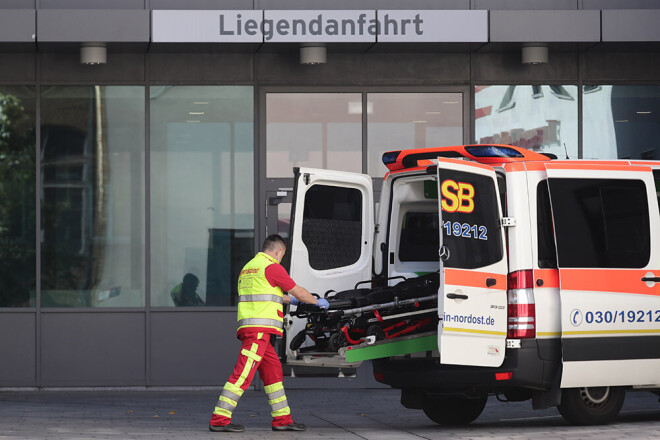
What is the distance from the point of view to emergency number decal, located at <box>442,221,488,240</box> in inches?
342

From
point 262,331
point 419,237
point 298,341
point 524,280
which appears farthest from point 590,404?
point 262,331

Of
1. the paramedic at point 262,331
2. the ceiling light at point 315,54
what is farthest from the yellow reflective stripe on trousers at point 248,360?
the ceiling light at point 315,54

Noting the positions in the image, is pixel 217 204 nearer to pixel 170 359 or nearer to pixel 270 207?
pixel 270 207

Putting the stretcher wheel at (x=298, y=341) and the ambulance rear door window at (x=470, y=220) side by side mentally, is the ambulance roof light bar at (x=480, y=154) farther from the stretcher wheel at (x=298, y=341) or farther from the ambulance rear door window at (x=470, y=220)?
the stretcher wheel at (x=298, y=341)

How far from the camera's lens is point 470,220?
8852 mm

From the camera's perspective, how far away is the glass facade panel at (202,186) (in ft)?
46.0

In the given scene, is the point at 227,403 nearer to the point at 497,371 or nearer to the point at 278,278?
the point at 278,278

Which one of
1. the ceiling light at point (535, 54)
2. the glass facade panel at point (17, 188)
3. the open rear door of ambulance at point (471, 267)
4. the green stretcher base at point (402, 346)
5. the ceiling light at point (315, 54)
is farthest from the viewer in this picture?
the glass facade panel at point (17, 188)

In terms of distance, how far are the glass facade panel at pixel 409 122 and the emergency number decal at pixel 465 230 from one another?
5298 millimetres

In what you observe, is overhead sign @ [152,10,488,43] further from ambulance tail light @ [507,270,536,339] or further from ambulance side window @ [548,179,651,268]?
ambulance tail light @ [507,270,536,339]

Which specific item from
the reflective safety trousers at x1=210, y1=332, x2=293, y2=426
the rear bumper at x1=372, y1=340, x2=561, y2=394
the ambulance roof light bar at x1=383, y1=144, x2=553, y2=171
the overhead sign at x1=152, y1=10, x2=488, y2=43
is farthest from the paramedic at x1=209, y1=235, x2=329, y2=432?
the overhead sign at x1=152, y1=10, x2=488, y2=43

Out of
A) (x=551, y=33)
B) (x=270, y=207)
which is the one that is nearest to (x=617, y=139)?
(x=551, y=33)

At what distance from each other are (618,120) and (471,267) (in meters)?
6.27

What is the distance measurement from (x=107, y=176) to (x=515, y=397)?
6.51 m
